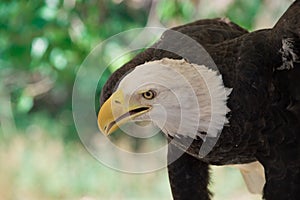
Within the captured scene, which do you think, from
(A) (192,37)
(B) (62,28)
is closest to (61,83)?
(B) (62,28)

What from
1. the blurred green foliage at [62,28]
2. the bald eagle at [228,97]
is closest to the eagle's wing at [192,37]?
the bald eagle at [228,97]

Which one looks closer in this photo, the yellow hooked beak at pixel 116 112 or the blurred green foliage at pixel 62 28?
the yellow hooked beak at pixel 116 112

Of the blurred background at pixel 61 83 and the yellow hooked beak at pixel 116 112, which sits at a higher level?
the yellow hooked beak at pixel 116 112

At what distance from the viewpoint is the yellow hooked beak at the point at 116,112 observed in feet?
3.07

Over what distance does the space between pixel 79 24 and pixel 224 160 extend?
91 cm

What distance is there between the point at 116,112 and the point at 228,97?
0.16 m

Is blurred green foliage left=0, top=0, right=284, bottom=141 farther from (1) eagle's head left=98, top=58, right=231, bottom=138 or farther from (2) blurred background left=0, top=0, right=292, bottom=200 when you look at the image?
(1) eagle's head left=98, top=58, right=231, bottom=138

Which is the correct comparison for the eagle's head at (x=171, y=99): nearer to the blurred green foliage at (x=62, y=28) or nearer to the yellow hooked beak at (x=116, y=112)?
the yellow hooked beak at (x=116, y=112)

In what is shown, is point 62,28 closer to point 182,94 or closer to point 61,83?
point 61,83

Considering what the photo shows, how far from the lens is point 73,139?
2086 millimetres

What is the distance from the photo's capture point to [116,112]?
942mm

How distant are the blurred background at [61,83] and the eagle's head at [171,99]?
0.64 meters

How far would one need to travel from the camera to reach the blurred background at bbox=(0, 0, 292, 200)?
177 centimetres

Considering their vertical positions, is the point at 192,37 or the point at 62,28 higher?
the point at 192,37
